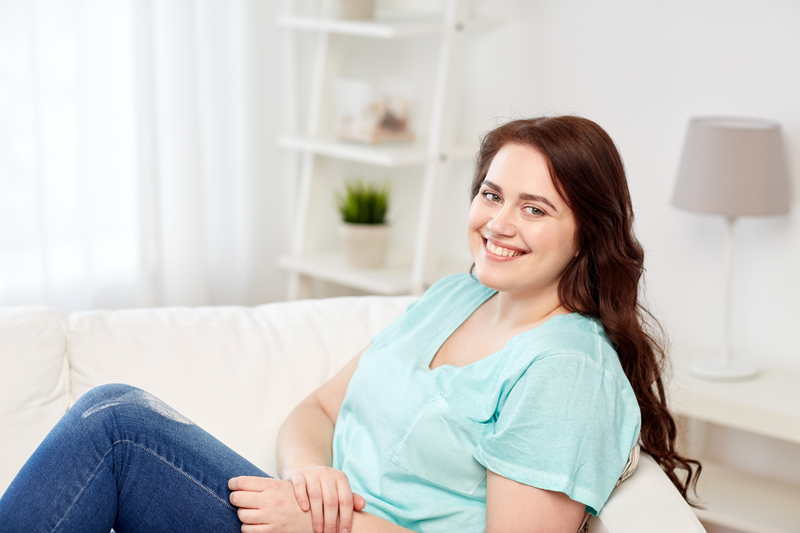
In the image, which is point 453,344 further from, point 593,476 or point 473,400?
point 593,476

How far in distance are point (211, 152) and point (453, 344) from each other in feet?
5.11

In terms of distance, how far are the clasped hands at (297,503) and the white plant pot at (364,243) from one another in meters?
1.48

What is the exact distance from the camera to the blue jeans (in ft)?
3.58

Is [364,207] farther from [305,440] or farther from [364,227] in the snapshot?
[305,440]

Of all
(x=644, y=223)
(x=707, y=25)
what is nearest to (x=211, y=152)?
(x=644, y=223)

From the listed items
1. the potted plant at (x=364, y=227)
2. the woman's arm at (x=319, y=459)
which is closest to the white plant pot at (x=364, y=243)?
the potted plant at (x=364, y=227)

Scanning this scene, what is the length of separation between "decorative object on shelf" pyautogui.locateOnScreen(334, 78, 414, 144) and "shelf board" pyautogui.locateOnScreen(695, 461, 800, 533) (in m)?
1.38

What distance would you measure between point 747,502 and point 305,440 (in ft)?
4.14

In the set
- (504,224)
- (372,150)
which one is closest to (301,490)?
(504,224)

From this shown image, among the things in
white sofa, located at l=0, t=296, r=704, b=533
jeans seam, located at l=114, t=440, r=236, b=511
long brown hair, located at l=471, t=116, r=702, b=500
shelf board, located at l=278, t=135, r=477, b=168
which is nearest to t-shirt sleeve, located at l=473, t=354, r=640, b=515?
long brown hair, located at l=471, t=116, r=702, b=500

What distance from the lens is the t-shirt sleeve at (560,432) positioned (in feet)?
3.51

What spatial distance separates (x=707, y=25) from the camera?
219cm

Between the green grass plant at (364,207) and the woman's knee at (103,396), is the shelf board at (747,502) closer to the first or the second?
the green grass plant at (364,207)

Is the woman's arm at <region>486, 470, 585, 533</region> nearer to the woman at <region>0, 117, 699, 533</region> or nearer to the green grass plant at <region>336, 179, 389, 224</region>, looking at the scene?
the woman at <region>0, 117, 699, 533</region>
